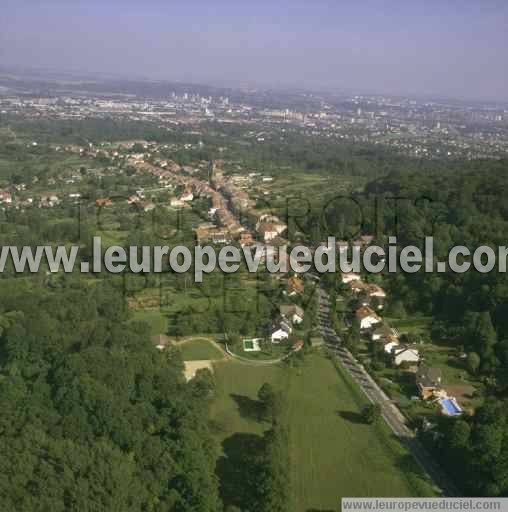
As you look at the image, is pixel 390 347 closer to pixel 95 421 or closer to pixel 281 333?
pixel 281 333

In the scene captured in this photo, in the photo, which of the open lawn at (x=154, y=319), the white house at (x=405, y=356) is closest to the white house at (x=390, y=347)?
the white house at (x=405, y=356)

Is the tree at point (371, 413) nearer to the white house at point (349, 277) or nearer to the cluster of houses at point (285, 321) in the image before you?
the cluster of houses at point (285, 321)

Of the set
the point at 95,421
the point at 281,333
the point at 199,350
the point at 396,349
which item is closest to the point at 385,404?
the point at 396,349

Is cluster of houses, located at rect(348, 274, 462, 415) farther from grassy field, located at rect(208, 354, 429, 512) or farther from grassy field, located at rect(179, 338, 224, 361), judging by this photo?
grassy field, located at rect(179, 338, 224, 361)

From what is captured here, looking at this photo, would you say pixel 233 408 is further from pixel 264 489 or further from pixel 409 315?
pixel 409 315

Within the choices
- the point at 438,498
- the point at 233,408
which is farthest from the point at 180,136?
the point at 438,498

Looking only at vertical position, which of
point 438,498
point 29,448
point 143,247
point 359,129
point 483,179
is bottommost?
point 438,498

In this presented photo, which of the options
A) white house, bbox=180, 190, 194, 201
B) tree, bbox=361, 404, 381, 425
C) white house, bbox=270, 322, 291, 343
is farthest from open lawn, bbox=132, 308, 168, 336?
white house, bbox=180, 190, 194, 201
